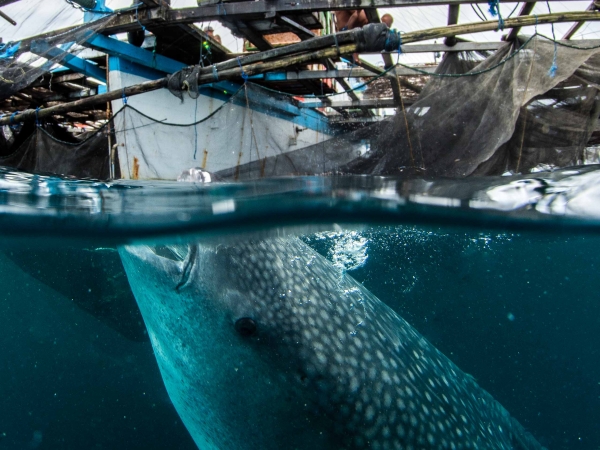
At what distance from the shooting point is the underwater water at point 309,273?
306 centimetres

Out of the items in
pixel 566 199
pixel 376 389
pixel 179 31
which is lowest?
pixel 376 389

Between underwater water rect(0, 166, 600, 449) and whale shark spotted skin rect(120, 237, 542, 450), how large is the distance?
0.09 feet

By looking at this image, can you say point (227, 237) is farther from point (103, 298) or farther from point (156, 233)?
point (103, 298)

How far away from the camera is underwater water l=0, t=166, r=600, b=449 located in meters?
3.06

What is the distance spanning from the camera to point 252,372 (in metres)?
2.63

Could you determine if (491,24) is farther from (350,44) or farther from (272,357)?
(272,357)

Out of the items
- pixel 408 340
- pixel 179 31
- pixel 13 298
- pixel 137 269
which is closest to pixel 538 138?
pixel 408 340

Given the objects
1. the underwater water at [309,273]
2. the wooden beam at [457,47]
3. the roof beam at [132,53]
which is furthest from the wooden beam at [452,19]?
the roof beam at [132,53]

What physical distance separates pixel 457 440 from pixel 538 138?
438 centimetres

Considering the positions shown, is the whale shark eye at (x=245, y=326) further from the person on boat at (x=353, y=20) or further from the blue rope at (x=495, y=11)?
the person on boat at (x=353, y=20)

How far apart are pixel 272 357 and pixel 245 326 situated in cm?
27

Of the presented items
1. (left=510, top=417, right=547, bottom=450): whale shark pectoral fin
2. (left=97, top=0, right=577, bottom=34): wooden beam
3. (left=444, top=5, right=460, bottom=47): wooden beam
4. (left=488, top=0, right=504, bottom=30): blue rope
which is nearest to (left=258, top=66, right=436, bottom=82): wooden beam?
(left=444, top=5, right=460, bottom=47): wooden beam

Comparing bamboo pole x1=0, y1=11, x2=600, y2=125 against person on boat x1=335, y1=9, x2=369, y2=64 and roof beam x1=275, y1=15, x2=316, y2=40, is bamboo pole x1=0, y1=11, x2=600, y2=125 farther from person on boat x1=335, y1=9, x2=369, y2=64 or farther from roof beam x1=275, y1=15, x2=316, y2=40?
person on boat x1=335, y1=9, x2=369, y2=64

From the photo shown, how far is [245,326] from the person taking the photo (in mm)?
2566
